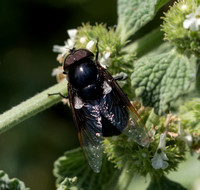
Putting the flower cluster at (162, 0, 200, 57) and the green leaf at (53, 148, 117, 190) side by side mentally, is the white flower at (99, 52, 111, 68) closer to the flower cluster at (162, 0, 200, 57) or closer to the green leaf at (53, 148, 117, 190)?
the flower cluster at (162, 0, 200, 57)

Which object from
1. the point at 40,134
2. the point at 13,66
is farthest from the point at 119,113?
the point at 13,66

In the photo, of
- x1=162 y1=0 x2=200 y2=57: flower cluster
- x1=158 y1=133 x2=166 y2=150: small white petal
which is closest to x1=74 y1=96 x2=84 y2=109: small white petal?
x1=158 y1=133 x2=166 y2=150: small white petal

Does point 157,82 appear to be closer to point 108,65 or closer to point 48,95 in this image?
point 108,65

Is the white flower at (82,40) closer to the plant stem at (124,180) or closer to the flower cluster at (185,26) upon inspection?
the flower cluster at (185,26)

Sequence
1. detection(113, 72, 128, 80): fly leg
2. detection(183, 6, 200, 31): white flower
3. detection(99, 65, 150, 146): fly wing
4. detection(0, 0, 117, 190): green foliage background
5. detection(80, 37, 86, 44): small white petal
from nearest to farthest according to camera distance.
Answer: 1. detection(183, 6, 200, 31): white flower
2. detection(99, 65, 150, 146): fly wing
3. detection(113, 72, 128, 80): fly leg
4. detection(80, 37, 86, 44): small white petal
5. detection(0, 0, 117, 190): green foliage background

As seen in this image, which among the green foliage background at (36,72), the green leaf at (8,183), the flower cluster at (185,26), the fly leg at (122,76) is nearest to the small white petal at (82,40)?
the fly leg at (122,76)

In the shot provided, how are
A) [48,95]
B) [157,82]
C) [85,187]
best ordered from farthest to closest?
[85,187], [48,95], [157,82]
